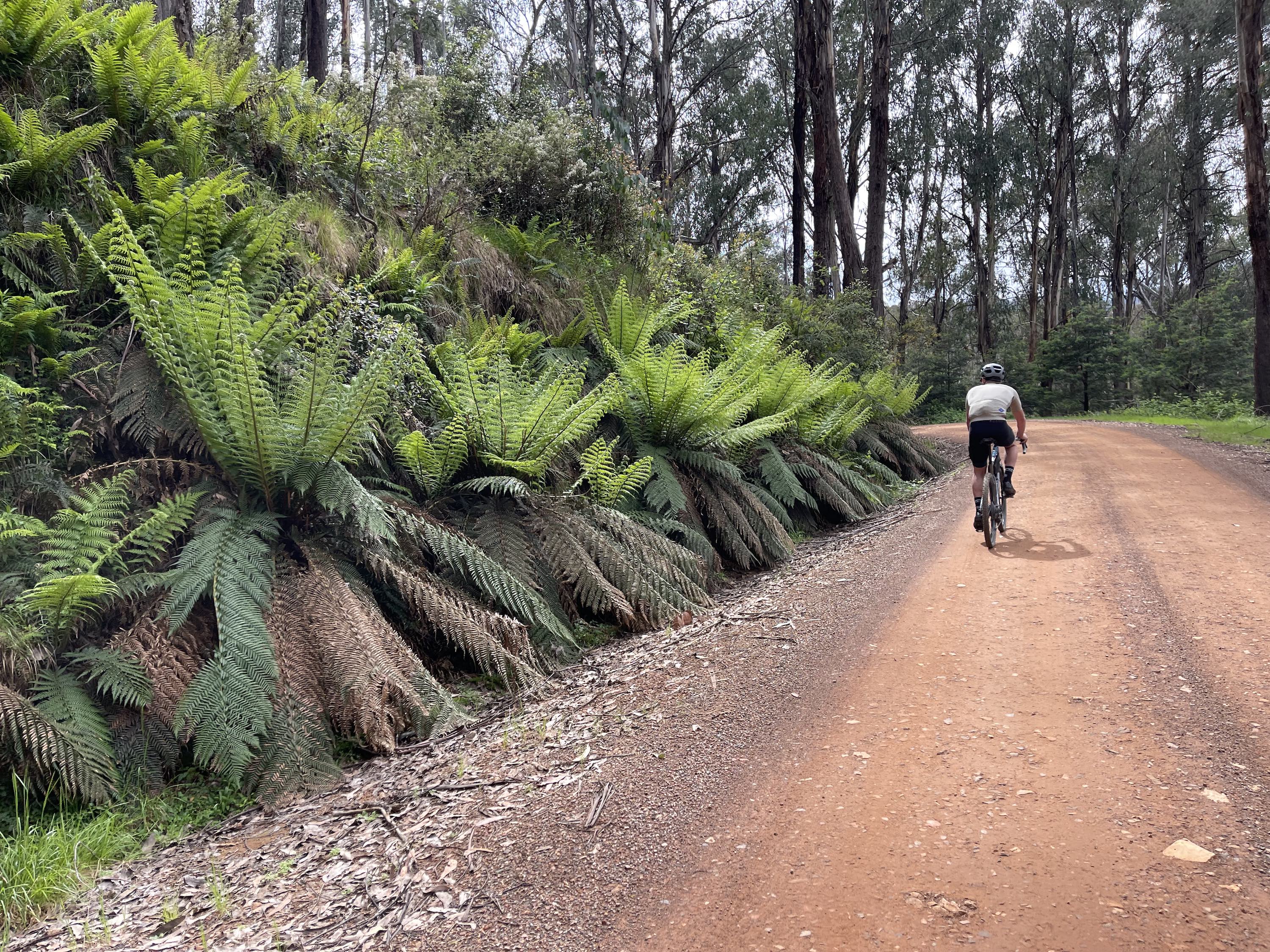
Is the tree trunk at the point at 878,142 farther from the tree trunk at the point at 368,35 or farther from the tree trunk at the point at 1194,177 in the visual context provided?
the tree trunk at the point at 1194,177

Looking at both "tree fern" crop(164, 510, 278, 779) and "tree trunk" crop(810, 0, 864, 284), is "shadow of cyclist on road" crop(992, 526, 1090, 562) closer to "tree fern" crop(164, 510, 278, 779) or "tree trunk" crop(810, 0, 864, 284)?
"tree fern" crop(164, 510, 278, 779)

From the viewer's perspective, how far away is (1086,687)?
358cm

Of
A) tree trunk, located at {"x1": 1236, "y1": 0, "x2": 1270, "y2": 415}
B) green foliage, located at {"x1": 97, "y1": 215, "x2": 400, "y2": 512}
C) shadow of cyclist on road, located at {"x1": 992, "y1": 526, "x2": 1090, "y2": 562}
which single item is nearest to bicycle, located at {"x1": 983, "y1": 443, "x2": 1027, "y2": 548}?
shadow of cyclist on road, located at {"x1": 992, "y1": 526, "x2": 1090, "y2": 562}

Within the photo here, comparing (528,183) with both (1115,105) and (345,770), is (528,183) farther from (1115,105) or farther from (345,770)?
(1115,105)

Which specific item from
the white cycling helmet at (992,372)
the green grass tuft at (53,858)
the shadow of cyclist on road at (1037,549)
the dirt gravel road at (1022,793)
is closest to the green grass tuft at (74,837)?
the green grass tuft at (53,858)

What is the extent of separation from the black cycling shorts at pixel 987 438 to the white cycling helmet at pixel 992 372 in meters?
0.47

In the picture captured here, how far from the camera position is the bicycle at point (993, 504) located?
6.45 m

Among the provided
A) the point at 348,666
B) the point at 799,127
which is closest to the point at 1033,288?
the point at 799,127

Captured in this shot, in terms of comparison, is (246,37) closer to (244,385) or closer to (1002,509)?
(244,385)

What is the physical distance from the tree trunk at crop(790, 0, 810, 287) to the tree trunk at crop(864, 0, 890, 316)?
162 centimetres

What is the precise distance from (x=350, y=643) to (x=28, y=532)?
1.34 metres

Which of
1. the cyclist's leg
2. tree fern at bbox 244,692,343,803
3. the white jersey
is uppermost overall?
the white jersey

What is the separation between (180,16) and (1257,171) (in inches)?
707

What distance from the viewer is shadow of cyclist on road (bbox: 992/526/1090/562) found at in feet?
19.6
